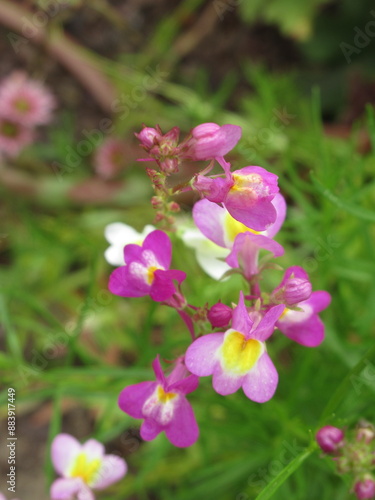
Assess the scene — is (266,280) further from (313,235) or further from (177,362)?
(177,362)

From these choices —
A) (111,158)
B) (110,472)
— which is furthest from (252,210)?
(111,158)

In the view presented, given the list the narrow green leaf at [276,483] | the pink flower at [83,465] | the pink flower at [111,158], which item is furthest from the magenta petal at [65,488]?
the pink flower at [111,158]

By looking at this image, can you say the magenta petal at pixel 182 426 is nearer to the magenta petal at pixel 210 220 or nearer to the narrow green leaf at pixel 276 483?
the narrow green leaf at pixel 276 483

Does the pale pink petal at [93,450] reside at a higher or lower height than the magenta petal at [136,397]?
lower


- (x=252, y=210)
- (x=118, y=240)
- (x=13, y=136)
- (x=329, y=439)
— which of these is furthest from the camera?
(x=13, y=136)

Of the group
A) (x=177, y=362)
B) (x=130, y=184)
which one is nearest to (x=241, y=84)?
(x=130, y=184)

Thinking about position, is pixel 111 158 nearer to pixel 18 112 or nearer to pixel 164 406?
pixel 18 112
